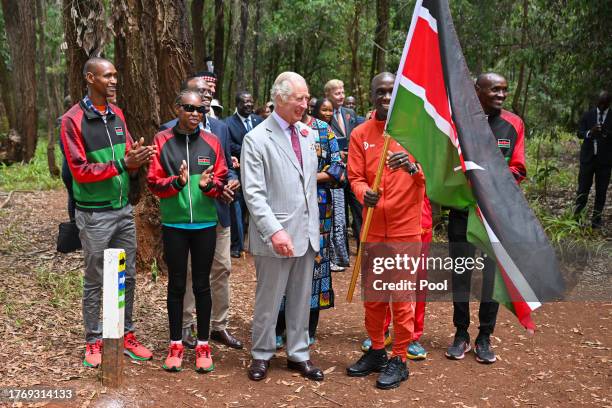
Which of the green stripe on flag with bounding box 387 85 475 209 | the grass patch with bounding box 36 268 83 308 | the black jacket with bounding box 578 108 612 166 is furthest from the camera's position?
the black jacket with bounding box 578 108 612 166

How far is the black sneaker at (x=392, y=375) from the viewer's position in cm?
457

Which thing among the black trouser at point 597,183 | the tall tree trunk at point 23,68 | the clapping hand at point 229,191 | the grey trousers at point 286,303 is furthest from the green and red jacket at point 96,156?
the tall tree trunk at point 23,68

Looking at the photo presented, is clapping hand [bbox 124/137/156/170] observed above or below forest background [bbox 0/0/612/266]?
below

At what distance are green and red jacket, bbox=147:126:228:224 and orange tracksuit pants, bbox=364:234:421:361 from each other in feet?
4.21

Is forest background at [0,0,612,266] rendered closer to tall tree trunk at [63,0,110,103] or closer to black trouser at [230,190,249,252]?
tall tree trunk at [63,0,110,103]

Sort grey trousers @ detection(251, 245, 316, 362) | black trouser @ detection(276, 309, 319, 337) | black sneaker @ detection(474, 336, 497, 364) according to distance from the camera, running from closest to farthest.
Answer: grey trousers @ detection(251, 245, 316, 362)
black sneaker @ detection(474, 336, 497, 364)
black trouser @ detection(276, 309, 319, 337)

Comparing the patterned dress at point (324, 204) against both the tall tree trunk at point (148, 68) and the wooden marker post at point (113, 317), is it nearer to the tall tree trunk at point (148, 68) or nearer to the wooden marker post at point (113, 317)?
the wooden marker post at point (113, 317)

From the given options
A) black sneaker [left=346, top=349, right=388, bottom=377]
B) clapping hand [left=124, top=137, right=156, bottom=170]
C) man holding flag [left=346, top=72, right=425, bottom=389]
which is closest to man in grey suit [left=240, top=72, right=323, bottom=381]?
black sneaker [left=346, top=349, right=388, bottom=377]

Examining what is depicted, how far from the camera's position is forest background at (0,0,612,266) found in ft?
23.2

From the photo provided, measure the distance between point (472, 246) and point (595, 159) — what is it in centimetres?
574

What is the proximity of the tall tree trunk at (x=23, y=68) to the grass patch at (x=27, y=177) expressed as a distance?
611mm

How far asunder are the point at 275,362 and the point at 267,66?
26572 mm

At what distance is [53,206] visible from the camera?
11898 millimetres

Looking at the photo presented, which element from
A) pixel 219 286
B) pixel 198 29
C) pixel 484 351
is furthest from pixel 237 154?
pixel 198 29
